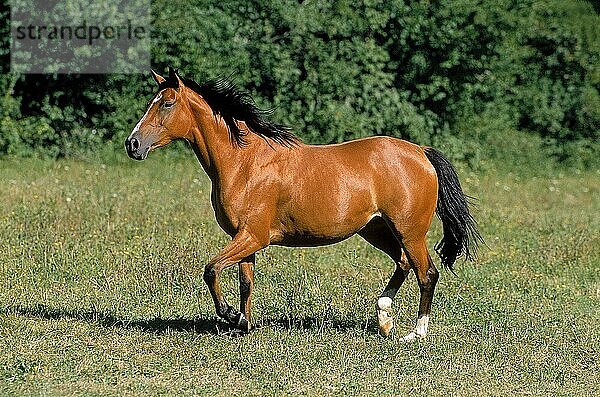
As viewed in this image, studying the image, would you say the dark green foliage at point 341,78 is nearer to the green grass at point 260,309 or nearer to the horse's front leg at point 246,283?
the green grass at point 260,309

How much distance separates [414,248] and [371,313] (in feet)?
3.36

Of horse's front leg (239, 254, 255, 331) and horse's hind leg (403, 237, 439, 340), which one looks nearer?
horse's front leg (239, 254, 255, 331)

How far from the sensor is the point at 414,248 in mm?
8234

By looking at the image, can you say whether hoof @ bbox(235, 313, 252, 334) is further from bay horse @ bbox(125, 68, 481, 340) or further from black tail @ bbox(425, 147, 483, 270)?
black tail @ bbox(425, 147, 483, 270)

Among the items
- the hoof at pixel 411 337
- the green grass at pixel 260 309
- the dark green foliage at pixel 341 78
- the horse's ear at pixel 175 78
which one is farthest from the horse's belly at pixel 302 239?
the dark green foliage at pixel 341 78

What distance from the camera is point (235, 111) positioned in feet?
26.1

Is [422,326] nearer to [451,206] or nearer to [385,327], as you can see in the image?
[385,327]

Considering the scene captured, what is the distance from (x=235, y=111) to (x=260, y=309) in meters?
1.88

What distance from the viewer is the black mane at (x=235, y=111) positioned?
311 inches

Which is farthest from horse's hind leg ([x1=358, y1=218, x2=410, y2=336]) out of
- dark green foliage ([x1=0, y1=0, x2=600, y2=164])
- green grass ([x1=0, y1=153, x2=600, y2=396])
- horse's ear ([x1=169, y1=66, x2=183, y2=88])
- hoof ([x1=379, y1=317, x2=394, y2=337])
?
dark green foliage ([x1=0, y1=0, x2=600, y2=164])

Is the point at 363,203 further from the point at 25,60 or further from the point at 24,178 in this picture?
the point at 25,60

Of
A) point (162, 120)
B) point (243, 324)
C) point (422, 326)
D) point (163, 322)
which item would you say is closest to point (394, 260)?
point (422, 326)

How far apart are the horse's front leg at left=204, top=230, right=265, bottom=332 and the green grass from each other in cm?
23

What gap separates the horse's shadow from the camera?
820cm
